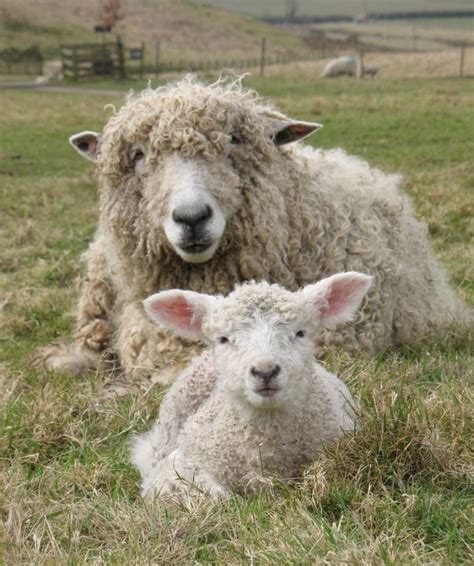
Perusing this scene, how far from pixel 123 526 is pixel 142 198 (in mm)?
2330

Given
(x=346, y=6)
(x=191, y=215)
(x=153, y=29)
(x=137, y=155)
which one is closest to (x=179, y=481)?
(x=191, y=215)

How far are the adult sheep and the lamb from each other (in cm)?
102

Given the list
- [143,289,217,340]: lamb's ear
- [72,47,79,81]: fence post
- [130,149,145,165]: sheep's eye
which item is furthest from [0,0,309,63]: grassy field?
[143,289,217,340]: lamb's ear

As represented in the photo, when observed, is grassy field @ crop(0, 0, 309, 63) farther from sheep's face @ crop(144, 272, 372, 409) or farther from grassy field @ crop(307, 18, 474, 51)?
sheep's face @ crop(144, 272, 372, 409)

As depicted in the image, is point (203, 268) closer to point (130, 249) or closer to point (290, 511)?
point (130, 249)

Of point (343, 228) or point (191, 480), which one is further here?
point (343, 228)

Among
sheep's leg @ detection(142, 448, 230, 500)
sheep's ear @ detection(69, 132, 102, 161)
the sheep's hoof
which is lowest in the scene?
the sheep's hoof

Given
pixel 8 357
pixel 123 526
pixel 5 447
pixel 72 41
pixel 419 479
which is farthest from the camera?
pixel 72 41

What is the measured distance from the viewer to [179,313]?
152 inches

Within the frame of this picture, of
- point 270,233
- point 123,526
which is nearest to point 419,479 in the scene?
point 123,526

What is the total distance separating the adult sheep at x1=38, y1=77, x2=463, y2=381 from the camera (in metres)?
4.96

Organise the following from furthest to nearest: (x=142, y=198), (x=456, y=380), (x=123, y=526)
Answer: (x=142, y=198) < (x=456, y=380) < (x=123, y=526)

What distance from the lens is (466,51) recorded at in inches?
1328

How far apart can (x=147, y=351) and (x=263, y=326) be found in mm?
2041
